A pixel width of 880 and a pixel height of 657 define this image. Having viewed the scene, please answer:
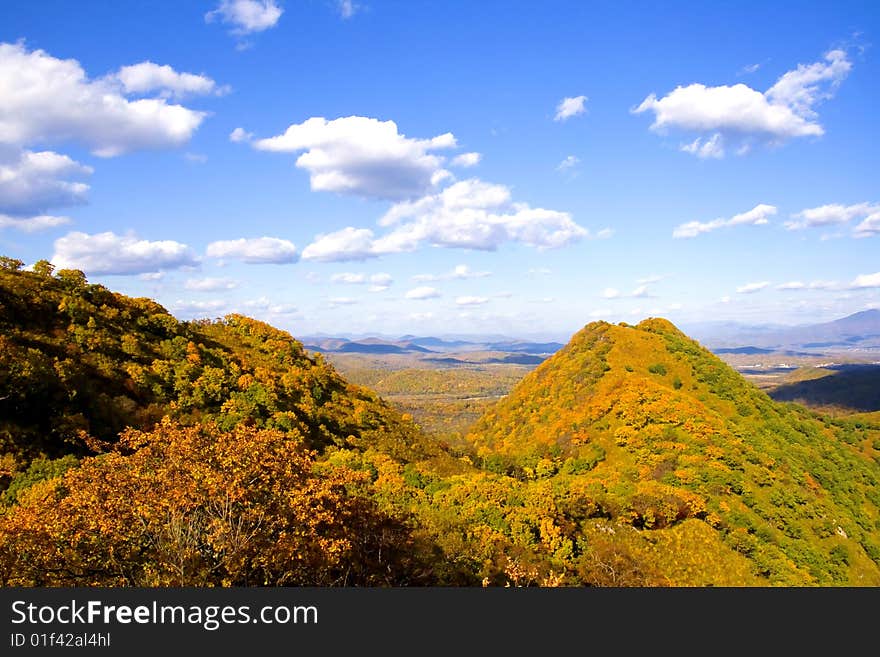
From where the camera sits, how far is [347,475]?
14.0 meters

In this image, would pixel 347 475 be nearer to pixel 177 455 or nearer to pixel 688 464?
pixel 177 455

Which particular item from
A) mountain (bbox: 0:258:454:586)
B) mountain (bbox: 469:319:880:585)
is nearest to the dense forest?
mountain (bbox: 0:258:454:586)

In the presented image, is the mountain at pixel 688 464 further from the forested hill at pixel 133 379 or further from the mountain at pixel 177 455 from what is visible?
the forested hill at pixel 133 379

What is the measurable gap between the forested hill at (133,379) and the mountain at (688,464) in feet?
56.2

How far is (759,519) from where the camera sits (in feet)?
129

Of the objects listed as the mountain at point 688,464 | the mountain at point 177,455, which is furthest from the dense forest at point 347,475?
the mountain at point 688,464

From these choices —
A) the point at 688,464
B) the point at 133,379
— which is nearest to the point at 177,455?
the point at 133,379

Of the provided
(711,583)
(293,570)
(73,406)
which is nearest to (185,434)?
(293,570)

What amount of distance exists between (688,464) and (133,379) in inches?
1780

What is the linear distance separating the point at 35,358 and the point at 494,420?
62220mm

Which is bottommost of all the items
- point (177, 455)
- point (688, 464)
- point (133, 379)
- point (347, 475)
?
point (688, 464)

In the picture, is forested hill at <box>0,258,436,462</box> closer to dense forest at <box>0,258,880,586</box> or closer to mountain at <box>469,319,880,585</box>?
dense forest at <box>0,258,880,586</box>

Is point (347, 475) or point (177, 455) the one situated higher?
point (177, 455)

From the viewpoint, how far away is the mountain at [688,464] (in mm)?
33188
